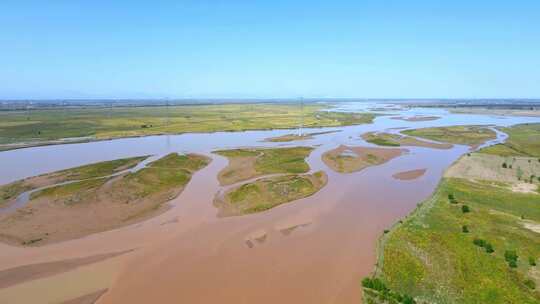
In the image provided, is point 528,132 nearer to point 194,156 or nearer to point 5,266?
point 194,156

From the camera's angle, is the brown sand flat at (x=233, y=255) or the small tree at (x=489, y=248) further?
the small tree at (x=489, y=248)

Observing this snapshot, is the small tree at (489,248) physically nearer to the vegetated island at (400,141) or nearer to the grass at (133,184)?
the grass at (133,184)

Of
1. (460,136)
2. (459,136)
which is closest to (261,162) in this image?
(459,136)

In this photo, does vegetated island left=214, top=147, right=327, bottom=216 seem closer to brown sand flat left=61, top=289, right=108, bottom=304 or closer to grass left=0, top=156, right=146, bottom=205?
brown sand flat left=61, top=289, right=108, bottom=304

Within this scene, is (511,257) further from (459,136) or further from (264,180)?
(459,136)

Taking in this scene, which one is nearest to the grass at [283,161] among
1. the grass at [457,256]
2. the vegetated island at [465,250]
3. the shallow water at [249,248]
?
the shallow water at [249,248]
